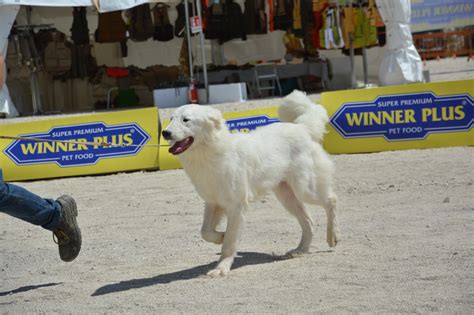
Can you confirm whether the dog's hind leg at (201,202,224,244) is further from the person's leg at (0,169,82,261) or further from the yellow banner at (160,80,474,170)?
the yellow banner at (160,80,474,170)

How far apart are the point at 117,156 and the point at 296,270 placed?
6217mm

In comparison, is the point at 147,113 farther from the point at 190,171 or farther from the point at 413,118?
the point at 190,171

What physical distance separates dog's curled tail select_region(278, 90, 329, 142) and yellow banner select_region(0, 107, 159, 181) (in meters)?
4.69

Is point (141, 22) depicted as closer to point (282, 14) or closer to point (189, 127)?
point (282, 14)

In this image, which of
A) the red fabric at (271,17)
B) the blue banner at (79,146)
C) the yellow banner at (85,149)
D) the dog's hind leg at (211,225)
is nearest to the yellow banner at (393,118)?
the yellow banner at (85,149)

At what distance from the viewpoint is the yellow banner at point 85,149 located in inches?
452

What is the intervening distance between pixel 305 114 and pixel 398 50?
1109 cm

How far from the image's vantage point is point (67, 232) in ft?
19.6

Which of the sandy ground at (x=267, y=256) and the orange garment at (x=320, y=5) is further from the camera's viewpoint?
the orange garment at (x=320, y=5)

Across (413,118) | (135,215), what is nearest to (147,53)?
(413,118)

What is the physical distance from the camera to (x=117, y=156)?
1150 centimetres

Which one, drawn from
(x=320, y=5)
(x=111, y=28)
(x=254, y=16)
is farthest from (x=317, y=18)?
(x=111, y=28)

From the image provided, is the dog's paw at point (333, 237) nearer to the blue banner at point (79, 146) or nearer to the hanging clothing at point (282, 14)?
the blue banner at point (79, 146)

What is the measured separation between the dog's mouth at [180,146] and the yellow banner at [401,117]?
606cm
